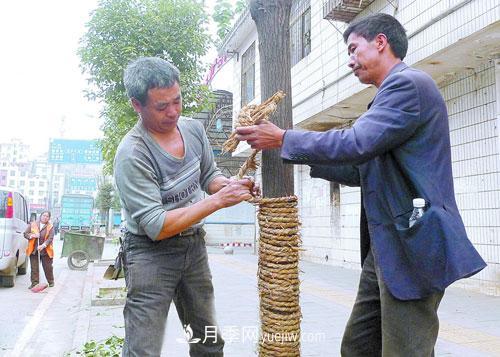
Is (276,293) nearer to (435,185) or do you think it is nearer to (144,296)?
(144,296)

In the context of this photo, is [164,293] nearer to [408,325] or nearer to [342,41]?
[408,325]

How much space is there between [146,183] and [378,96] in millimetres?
1026

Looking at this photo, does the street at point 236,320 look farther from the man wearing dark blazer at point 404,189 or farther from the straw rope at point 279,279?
the man wearing dark blazer at point 404,189

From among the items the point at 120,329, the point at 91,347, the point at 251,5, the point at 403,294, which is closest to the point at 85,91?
the point at 120,329

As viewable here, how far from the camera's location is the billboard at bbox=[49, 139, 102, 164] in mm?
27172

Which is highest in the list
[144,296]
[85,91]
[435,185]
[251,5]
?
[85,91]

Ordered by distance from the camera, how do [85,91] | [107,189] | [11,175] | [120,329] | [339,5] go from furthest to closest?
[11,175], [107,189], [339,5], [85,91], [120,329]

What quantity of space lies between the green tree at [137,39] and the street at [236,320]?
10.5 ft

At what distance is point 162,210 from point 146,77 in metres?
0.58

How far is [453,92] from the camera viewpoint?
281 inches

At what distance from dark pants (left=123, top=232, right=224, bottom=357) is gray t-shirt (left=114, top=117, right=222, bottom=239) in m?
0.11

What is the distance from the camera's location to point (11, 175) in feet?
243

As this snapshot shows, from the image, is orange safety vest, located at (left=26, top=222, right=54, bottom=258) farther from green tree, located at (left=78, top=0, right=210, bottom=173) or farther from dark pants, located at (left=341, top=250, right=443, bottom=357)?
dark pants, located at (left=341, top=250, right=443, bottom=357)

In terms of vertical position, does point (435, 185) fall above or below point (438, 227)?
above
